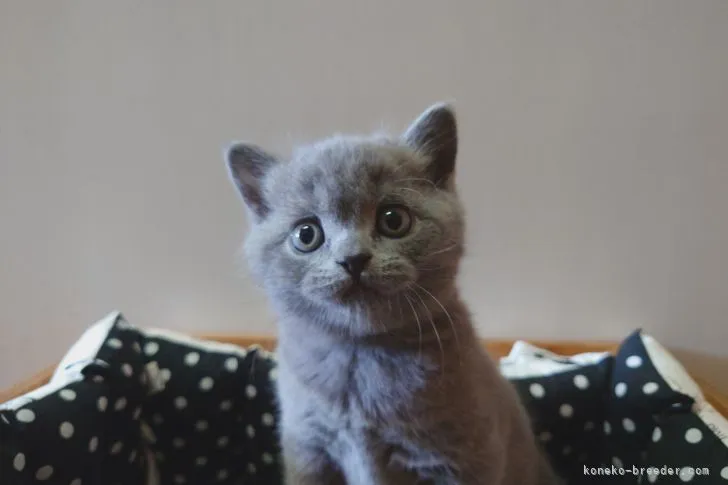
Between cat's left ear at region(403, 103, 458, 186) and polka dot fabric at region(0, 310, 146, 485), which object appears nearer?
cat's left ear at region(403, 103, 458, 186)

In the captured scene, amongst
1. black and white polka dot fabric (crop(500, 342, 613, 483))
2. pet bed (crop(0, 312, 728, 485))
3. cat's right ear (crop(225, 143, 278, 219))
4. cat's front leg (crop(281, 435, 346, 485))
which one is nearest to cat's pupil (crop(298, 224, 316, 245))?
cat's right ear (crop(225, 143, 278, 219))

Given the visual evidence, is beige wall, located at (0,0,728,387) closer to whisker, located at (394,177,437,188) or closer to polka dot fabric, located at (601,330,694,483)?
polka dot fabric, located at (601,330,694,483)

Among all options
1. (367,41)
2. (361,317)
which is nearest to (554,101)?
(367,41)

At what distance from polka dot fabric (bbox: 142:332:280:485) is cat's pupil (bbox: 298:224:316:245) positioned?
1.65 ft

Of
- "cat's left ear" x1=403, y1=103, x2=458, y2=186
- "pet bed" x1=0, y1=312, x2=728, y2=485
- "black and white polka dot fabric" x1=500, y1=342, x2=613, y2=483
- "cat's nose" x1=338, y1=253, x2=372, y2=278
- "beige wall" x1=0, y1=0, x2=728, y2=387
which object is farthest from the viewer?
"beige wall" x1=0, y1=0, x2=728, y2=387

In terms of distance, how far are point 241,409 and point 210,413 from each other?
6cm

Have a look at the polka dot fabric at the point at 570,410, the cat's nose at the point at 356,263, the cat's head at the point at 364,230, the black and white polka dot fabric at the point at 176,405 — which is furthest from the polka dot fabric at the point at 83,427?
the polka dot fabric at the point at 570,410

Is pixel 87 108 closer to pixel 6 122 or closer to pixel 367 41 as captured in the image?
pixel 6 122

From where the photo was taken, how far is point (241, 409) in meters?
1.18

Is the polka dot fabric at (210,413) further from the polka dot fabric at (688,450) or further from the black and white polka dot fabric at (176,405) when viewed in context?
the polka dot fabric at (688,450)

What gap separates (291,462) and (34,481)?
377 mm

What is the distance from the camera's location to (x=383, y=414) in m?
0.72

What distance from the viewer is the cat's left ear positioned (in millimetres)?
761

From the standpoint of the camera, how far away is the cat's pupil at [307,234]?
0.71 metres
